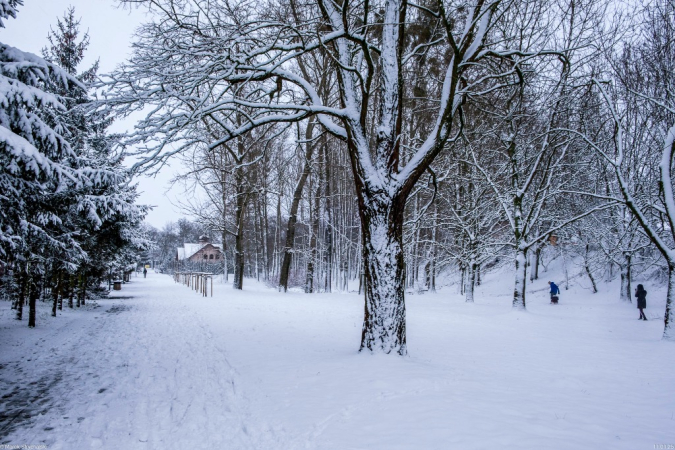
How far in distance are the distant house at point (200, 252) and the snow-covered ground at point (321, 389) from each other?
63.9 meters

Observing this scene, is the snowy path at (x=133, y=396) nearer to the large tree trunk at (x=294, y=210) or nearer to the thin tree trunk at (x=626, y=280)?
the large tree trunk at (x=294, y=210)

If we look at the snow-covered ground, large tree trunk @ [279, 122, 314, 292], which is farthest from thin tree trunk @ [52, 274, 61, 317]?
large tree trunk @ [279, 122, 314, 292]

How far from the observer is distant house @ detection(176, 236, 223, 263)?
71.5 m

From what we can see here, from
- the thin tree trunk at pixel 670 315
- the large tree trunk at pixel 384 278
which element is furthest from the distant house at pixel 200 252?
the large tree trunk at pixel 384 278

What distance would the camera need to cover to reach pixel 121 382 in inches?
214

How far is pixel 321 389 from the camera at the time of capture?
4.78 meters

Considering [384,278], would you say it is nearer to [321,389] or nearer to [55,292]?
[321,389]

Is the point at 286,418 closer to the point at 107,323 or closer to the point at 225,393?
the point at 225,393

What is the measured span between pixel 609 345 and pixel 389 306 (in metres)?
A: 6.92

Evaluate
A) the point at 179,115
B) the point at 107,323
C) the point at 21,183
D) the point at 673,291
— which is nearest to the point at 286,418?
the point at 179,115

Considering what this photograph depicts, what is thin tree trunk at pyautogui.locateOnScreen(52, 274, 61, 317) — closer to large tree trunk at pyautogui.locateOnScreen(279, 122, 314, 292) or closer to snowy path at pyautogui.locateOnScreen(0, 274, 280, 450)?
snowy path at pyautogui.locateOnScreen(0, 274, 280, 450)

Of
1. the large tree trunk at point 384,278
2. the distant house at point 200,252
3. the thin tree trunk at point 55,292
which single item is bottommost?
the distant house at point 200,252

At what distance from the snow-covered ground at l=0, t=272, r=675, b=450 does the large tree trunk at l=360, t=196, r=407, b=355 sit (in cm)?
37

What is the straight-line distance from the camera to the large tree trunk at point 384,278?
593 cm
